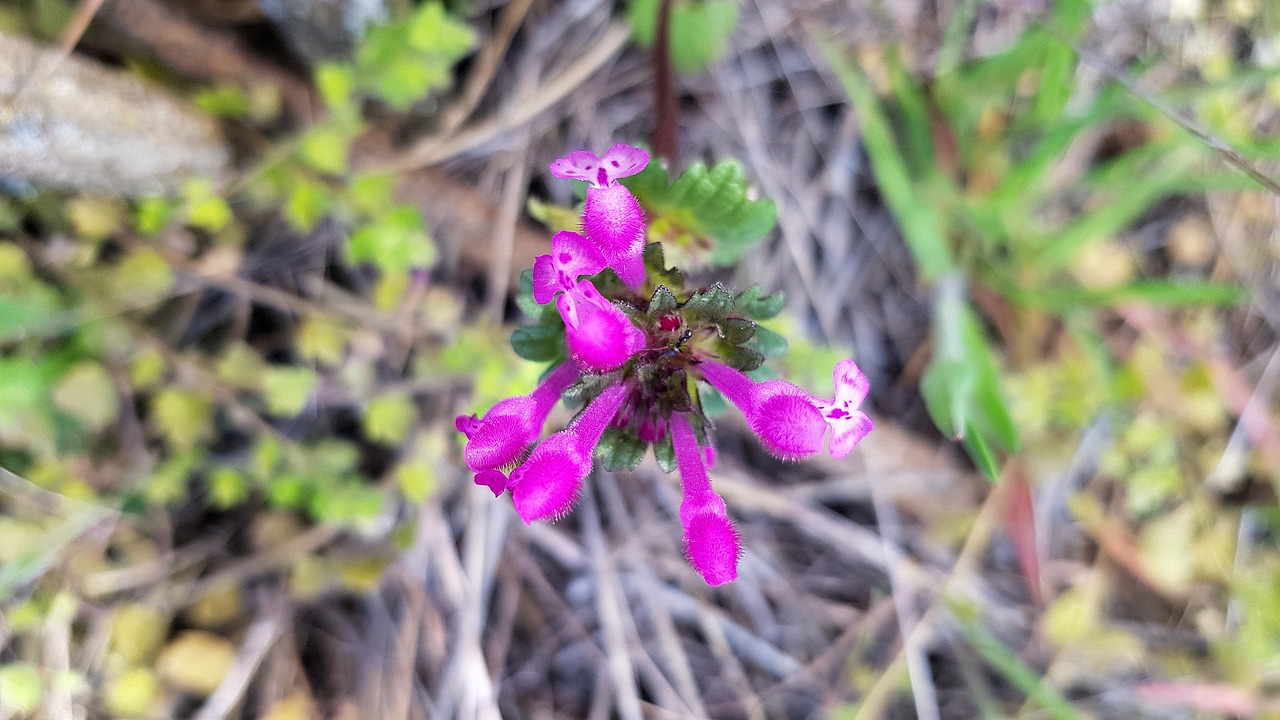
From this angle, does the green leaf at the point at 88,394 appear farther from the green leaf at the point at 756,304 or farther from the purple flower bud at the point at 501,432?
the green leaf at the point at 756,304

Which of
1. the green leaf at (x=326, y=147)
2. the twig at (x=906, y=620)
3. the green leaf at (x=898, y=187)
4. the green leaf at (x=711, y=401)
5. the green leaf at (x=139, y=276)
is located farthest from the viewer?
the twig at (x=906, y=620)

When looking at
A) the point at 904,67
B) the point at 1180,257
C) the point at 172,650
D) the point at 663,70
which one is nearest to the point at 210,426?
the point at 172,650

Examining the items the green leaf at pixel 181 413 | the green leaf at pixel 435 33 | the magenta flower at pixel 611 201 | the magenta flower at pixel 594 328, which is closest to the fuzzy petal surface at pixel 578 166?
the magenta flower at pixel 611 201

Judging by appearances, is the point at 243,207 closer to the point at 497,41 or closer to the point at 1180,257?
the point at 497,41

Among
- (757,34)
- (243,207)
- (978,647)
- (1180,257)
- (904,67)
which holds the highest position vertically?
(757,34)

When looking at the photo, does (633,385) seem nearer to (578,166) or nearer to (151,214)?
(578,166)

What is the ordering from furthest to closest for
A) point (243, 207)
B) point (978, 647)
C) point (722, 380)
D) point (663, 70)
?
point (978, 647), point (243, 207), point (663, 70), point (722, 380)

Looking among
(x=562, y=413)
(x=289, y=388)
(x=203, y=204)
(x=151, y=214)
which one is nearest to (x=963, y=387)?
(x=562, y=413)
